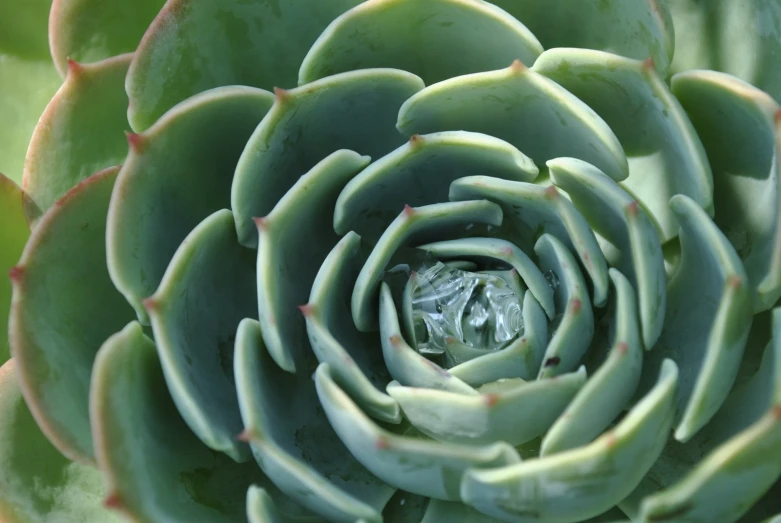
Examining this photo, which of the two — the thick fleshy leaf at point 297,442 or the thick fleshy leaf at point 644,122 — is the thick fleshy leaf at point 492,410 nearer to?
the thick fleshy leaf at point 297,442

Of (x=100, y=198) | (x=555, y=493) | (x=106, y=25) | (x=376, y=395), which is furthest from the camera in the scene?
(x=106, y=25)

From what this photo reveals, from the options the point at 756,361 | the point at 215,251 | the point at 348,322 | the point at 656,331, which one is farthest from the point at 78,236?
the point at 756,361

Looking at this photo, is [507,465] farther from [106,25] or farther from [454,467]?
[106,25]

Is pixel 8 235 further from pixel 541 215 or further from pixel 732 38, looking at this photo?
pixel 732 38

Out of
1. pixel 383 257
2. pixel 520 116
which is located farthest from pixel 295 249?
Result: pixel 520 116

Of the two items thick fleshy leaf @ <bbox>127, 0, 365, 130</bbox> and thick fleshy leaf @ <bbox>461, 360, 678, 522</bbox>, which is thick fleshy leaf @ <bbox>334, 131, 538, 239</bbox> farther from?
thick fleshy leaf @ <bbox>461, 360, 678, 522</bbox>

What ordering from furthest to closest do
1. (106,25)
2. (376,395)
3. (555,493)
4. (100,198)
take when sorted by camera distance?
(106,25)
(100,198)
(376,395)
(555,493)
